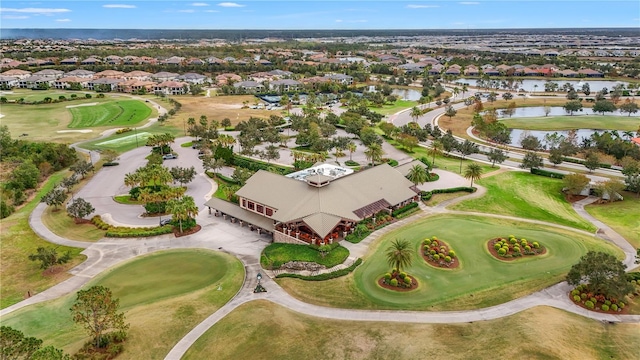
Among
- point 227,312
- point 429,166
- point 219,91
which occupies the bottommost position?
point 227,312

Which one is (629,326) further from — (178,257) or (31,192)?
(31,192)

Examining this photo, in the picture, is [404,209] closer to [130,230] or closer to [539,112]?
[130,230]

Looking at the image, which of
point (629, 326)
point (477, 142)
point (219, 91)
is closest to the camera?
point (629, 326)

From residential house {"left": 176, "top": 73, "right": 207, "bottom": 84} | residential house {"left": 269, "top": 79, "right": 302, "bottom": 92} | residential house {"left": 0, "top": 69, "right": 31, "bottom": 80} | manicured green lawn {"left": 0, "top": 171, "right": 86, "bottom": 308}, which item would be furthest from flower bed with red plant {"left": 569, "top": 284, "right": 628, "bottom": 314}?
residential house {"left": 0, "top": 69, "right": 31, "bottom": 80}

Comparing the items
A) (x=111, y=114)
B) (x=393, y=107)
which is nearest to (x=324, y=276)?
(x=393, y=107)

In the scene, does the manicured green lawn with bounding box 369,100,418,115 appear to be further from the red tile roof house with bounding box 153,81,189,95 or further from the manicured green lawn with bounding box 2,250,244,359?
the manicured green lawn with bounding box 2,250,244,359

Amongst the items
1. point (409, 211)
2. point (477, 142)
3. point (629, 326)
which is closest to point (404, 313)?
point (629, 326)

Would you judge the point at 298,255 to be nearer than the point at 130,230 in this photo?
Yes

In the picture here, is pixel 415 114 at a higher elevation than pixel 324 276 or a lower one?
higher
